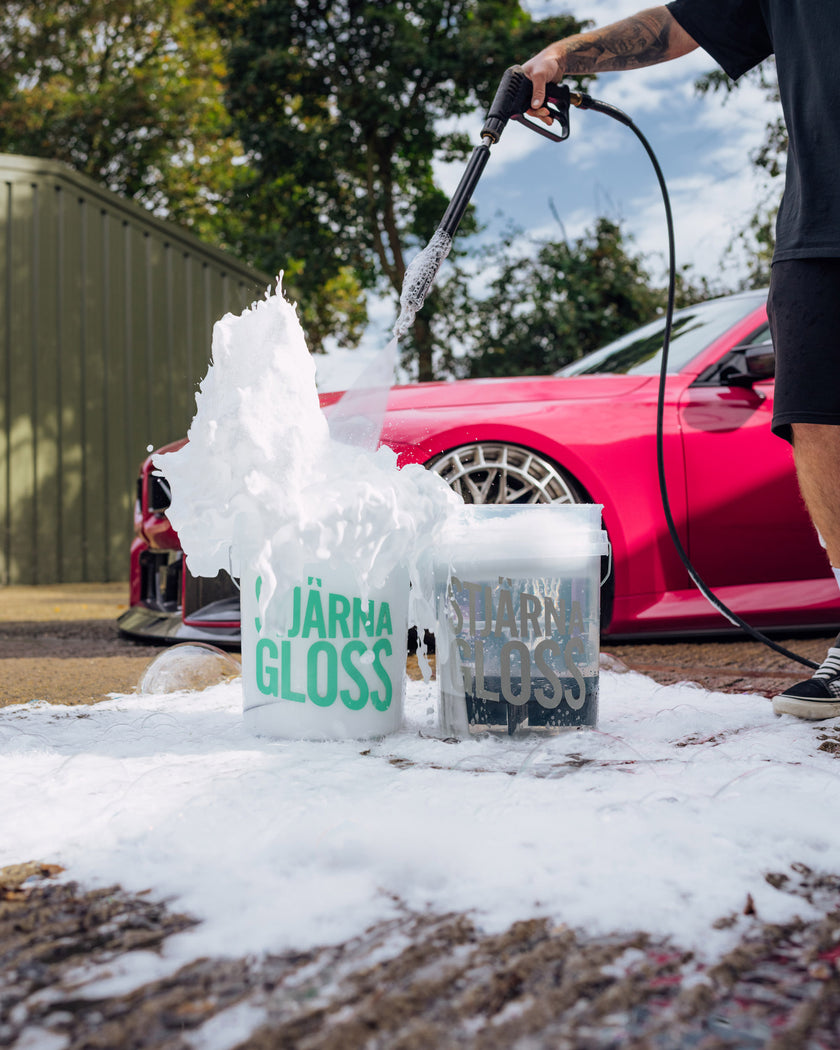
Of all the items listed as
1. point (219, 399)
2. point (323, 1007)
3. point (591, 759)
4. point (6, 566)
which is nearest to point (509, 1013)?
point (323, 1007)

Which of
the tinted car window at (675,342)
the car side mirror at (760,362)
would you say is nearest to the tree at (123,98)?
the tinted car window at (675,342)

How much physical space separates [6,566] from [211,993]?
284 inches

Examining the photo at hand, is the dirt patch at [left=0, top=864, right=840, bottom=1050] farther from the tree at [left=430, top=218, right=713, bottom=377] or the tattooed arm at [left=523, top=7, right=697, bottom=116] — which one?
the tree at [left=430, top=218, right=713, bottom=377]

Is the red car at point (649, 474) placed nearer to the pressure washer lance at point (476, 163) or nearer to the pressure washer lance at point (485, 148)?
the pressure washer lance at point (485, 148)

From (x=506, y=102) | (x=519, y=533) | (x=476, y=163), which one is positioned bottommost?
(x=519, y=533)

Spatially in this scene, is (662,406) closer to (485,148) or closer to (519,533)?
(485,148)

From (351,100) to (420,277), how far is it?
1124cm

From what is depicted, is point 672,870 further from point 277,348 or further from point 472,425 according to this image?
point 472,425

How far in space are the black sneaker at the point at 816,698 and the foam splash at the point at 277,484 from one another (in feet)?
2.74

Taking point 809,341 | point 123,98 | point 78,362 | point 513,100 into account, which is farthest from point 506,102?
point 123,98

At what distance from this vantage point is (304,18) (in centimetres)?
1218

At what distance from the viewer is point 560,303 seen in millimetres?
Answer: 11867

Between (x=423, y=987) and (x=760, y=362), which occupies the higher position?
(x=760, y=362)

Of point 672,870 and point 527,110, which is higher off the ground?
point 527,110
